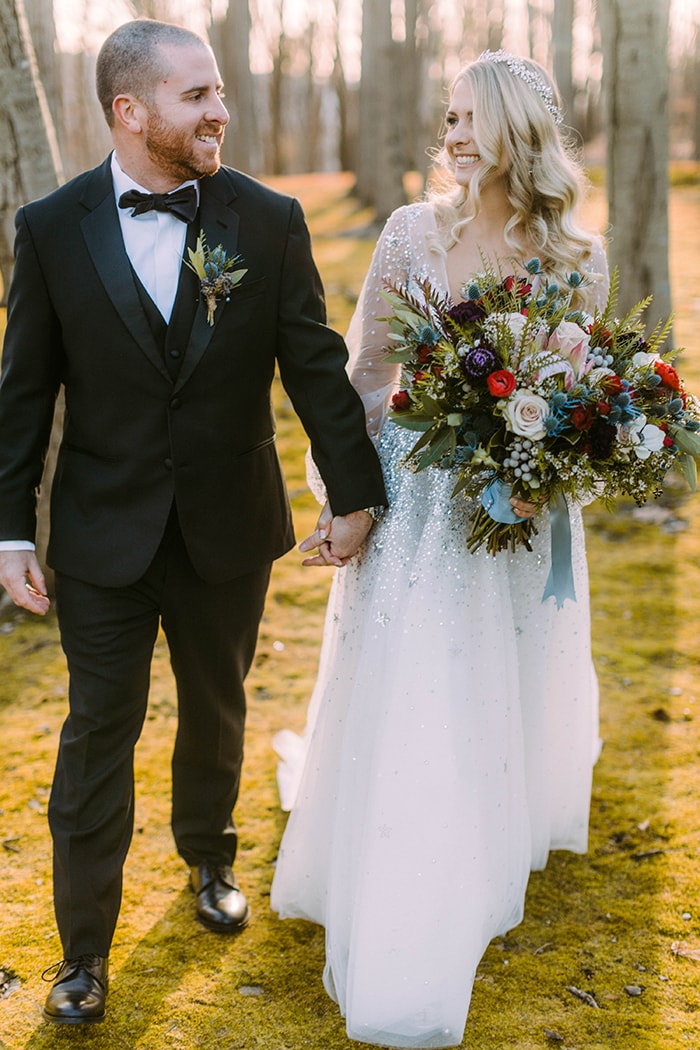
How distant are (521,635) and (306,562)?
2.34 ft

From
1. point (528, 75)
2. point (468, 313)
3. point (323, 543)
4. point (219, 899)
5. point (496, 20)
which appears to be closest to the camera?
point (468, 313)

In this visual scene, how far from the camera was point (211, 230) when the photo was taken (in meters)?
2.76

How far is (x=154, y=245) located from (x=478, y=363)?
95 centimetres

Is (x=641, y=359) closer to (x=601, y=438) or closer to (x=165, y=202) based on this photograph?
(x=601, y=438)

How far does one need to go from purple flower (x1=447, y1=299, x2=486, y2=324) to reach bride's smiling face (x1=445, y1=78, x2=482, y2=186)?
58 cm

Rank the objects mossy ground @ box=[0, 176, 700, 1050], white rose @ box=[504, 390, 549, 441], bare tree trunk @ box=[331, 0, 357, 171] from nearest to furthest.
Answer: white rose @ box=[504, 390, 549, 441] < mossy ground @ box=[0, 176, 700, 1050] < bare tree trunk @ box=[331, 0, 357, 171]

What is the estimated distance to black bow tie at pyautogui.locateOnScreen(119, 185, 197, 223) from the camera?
105 inches

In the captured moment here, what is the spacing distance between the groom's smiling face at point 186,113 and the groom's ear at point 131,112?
16 mm

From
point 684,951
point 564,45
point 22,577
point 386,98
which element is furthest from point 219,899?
point 564,45

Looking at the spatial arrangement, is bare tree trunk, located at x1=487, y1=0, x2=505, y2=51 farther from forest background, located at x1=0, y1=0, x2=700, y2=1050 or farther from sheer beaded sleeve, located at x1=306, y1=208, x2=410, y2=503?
sheer beaded sleeve, located at x1=306, y1=208, x2=410, y2=503

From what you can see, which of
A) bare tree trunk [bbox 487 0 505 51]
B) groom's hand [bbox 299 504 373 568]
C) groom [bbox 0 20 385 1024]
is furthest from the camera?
bare tree trunk [bbox 487 0 505 51]

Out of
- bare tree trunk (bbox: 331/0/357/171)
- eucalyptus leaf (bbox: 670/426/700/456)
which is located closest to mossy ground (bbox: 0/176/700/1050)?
eucalyptus leaf (bbox: 670/426/700/456)

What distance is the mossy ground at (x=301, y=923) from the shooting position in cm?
283

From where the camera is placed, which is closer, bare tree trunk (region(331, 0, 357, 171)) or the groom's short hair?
the groom's short hair
